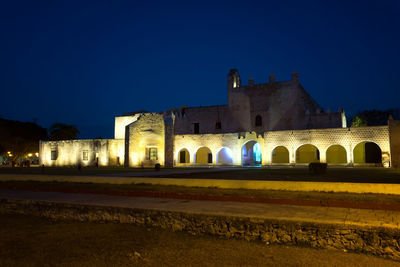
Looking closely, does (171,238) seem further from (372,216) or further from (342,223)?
(372,216)

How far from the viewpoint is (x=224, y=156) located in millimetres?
28469

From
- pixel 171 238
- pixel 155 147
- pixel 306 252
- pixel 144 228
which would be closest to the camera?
pixel 306 252

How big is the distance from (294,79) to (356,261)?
1057 inches

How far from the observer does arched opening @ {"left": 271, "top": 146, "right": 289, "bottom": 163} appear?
28.2 m

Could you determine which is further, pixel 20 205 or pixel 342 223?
pixel 20 205

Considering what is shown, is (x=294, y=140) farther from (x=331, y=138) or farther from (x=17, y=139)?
(x=17, y=139)

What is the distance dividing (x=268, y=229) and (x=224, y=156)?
78.2ft

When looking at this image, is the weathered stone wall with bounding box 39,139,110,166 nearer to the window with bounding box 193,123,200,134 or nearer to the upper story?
the upper story

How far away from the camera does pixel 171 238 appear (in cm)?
497

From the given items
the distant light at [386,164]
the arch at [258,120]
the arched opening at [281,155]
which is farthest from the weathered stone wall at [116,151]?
the distant light at [386,164]

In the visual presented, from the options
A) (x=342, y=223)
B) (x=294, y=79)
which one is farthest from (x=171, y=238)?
(x=294, y=79)

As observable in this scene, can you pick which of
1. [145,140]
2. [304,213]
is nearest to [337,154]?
[145,140]

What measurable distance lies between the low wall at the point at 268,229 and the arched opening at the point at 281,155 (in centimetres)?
2381

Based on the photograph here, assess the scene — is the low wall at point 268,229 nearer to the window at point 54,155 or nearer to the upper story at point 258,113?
the upper story at point 258,113
